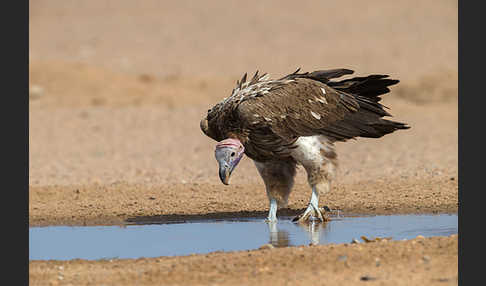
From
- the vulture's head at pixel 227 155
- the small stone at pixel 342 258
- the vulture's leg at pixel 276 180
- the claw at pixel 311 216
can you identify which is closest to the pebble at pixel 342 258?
the small stone at pixel 342 258

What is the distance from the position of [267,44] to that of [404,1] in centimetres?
932

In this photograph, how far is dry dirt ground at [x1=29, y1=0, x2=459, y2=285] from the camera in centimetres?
826

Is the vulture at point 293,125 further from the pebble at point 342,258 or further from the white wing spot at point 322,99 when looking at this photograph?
the pebble at point 342,258

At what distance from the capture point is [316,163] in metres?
10.8

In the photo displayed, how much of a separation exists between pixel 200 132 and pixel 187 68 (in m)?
12.4

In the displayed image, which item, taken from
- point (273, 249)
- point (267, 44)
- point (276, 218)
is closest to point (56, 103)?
point (267, 44)

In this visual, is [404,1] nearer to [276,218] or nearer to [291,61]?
[291,61]

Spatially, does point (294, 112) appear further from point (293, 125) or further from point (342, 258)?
point (342, 258)

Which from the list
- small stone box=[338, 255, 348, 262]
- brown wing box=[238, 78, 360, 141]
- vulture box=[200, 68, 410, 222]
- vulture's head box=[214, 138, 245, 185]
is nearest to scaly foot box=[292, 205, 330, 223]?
vulture box=[200, 68, 410, 222]

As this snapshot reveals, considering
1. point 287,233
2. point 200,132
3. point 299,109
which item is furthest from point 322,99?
point 200,132

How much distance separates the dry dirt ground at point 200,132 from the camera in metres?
8.26

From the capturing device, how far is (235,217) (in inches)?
458

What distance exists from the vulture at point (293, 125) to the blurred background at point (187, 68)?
3.89 meters

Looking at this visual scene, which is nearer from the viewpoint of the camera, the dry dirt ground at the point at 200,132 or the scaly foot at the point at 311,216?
the dry dirt ground at the point at 200,132
